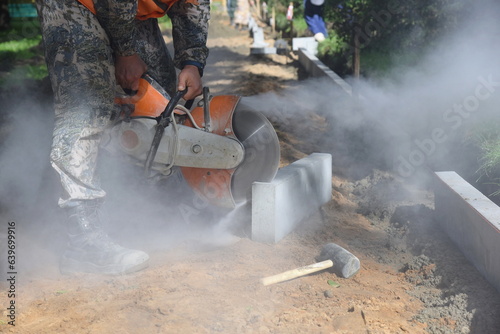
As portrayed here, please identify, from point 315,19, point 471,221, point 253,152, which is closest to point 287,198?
point 253,152

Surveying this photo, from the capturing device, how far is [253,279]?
3.20 m

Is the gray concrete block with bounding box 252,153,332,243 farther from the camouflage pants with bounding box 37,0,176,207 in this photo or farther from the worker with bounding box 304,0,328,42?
the worker with bounding box 304,0,328,42

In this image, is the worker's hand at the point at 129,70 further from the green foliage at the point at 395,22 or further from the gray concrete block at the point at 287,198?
the green foliage at the point at 395,22

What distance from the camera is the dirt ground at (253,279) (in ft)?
9.02

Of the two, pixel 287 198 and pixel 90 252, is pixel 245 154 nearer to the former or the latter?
pixel 287 198

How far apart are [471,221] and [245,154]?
151 centimetres

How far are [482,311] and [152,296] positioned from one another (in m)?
1.72

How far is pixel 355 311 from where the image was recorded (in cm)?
290

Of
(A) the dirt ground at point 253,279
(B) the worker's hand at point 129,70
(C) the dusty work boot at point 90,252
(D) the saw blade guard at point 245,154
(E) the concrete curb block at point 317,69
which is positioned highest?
(B) the worker's hand at point 129,70

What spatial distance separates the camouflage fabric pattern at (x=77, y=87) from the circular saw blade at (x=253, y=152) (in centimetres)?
89

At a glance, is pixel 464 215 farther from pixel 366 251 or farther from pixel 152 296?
pixel 152 296

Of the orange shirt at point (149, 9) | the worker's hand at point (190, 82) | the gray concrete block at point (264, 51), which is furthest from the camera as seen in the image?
the gray concrete block at point (264, 51)

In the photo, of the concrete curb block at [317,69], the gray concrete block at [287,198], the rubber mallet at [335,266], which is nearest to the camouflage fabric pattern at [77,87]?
the gray concrete block at [287,198]

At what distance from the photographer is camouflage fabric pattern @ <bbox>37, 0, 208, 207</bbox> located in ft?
10.6
